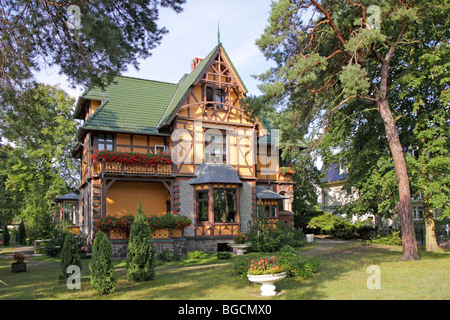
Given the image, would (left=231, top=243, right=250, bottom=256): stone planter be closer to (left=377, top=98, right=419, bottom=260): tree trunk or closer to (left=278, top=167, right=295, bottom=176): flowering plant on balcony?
(left=377, top=98, right=419, bottom=260): tree trunk

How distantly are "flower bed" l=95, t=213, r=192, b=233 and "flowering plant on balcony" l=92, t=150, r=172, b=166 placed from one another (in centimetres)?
287

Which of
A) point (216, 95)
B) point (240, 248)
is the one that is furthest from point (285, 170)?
point (240, 248)

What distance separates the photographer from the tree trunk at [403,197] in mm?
14234

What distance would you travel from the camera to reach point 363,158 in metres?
18.4

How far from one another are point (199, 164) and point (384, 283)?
12881 mm

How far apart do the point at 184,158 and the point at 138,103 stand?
5027 millimetres

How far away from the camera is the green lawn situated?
8633mm

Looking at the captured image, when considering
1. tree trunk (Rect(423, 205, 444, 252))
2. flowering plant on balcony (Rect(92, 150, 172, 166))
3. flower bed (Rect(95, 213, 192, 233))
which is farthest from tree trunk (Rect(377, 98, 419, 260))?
flowering plant on balcony (Rect(92, 150, 172, 166))

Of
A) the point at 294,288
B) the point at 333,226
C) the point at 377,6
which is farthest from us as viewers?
the point at 333,226

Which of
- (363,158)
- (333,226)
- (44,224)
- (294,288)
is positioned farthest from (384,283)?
(44,224)

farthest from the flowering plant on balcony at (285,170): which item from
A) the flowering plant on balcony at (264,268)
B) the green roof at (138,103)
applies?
the flowering plant on balcony at (264,268)

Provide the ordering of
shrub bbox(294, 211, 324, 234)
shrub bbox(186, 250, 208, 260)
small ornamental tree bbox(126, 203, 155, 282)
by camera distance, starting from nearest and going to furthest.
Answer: small ornamental tree bbox(126, 203, 155, 282)
shrub bbox(186, 250, 208, 260)
shrub bbox(294, 211, 324, 234)

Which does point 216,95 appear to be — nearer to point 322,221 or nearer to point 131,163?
point 131,163

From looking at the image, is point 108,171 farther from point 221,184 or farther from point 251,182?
point 251,182
